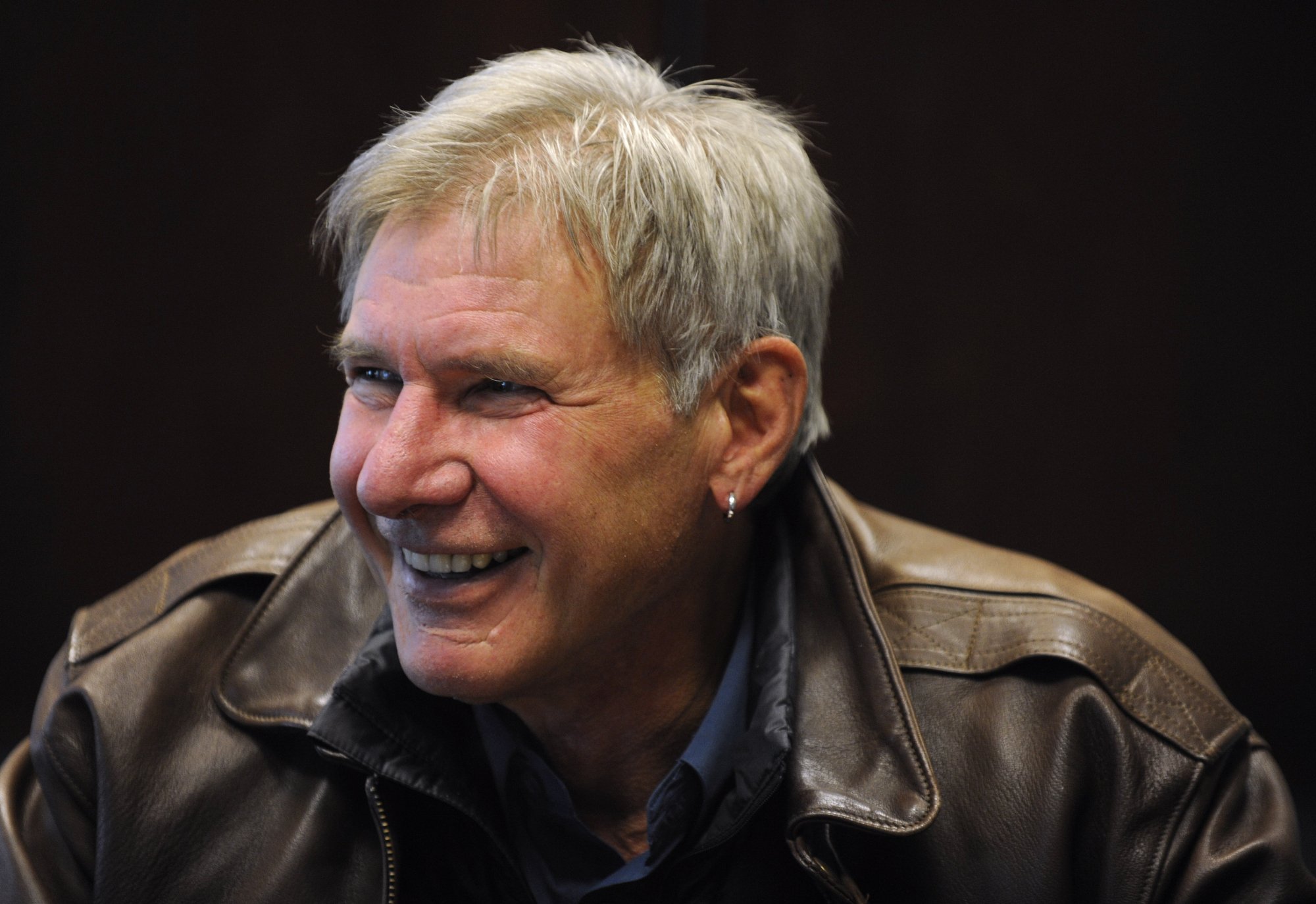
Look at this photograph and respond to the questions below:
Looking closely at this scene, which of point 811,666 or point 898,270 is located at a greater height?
point 898,270

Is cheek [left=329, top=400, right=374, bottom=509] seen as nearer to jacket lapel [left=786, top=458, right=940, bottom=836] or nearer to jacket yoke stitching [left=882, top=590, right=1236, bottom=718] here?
jacket lapel [left=786, top=458, right=940, bottom=836]

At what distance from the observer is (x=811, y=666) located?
1.53m

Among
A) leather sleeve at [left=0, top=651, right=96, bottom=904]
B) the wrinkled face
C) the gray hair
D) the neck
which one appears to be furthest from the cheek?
leather sleeve at [left=0, top=651, right=96, bottom=904]

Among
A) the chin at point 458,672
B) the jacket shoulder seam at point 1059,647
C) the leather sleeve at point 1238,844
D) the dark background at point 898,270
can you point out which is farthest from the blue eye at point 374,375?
the leather sleeve at point 1238,844

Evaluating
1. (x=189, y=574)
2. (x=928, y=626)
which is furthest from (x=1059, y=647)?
(x=189, y=574)

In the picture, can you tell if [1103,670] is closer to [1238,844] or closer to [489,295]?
[1238,844]

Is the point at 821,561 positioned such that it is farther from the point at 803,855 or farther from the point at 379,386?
the point at 379,386

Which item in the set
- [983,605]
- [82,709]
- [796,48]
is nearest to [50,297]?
[82,709]

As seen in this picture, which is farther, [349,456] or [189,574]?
[189,574]

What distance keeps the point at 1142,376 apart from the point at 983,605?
0.75m

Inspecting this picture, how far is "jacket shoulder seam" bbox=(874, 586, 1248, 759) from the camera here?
1.48m

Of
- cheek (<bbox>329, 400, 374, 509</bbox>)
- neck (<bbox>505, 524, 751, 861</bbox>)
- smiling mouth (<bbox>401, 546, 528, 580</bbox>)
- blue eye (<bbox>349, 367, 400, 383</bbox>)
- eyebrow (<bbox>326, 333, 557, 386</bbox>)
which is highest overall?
eyebrow (<bbox>326, 333, 557, 386</bbox>)

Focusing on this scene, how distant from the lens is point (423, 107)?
80.1 inches

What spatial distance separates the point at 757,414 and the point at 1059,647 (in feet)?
1.55
